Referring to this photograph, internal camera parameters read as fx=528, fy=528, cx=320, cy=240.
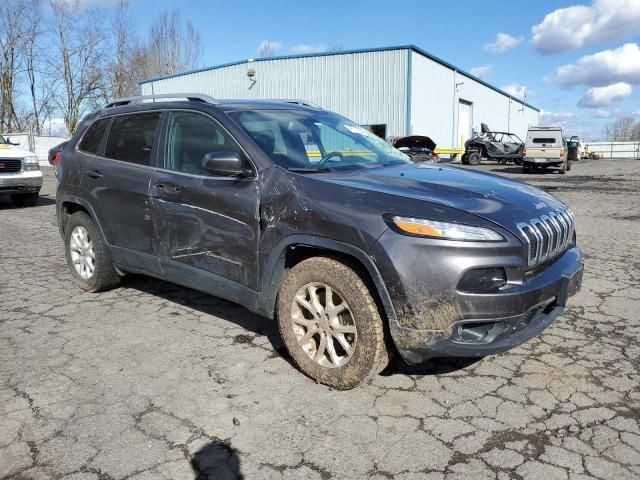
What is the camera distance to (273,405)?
3.05 m

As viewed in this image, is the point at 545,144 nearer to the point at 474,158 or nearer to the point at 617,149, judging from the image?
the point at 474,158

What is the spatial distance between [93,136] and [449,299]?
3.87 metres

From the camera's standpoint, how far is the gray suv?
2789mm


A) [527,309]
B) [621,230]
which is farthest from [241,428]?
[621,230]

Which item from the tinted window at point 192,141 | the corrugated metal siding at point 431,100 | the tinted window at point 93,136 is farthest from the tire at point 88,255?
the corrugated metal siding at point 431,100

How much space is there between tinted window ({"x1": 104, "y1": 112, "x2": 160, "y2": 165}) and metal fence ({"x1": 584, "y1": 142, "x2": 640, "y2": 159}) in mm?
52349

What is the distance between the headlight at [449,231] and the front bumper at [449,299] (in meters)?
0.04

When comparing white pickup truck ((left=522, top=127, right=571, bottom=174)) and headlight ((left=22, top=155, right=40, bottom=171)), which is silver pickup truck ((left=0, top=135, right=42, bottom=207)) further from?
white pickup truck ((left=522, top=127, right=571, bottom=174))

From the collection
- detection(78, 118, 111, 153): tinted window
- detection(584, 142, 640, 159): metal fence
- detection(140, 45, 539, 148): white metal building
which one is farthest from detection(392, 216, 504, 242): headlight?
detection(584, 142, 640, 159): metal fence

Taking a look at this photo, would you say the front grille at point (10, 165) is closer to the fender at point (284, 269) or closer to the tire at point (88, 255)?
the tire at point (88, 255)

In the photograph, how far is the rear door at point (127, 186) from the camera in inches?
167

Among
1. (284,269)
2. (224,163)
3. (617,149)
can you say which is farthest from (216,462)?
(617,149)

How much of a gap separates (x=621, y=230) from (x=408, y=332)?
7201mm

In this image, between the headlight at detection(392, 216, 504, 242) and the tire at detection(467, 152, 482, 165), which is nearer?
the headlight at detection(392, 216, 504, 242)
